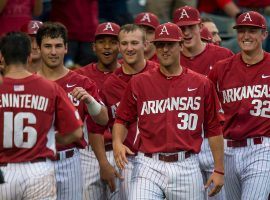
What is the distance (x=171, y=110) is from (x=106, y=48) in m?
2.06

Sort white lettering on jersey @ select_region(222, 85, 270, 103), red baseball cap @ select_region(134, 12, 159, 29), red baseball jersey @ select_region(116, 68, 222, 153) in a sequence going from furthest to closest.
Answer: red baseball cap @ select_region(134, 12, 159, 29)
white lettering on jersey @ select_region(222, 85, 270, 103)
red baseball jersey @ select_region(116, 68, 222, 153)

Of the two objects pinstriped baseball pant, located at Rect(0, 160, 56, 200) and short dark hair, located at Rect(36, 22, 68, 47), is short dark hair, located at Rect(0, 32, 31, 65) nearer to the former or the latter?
pinstriped baseball pant, located at Rect(0, 160, 56, 200)

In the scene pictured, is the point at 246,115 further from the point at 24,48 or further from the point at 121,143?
the point at 24,48

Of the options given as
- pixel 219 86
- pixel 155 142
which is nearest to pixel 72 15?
pixel 219 86

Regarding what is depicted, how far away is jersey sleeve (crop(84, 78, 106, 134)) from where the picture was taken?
1107 cm

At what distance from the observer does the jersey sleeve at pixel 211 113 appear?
35.1 feet

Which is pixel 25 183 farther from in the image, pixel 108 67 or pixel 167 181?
pixel 108 67

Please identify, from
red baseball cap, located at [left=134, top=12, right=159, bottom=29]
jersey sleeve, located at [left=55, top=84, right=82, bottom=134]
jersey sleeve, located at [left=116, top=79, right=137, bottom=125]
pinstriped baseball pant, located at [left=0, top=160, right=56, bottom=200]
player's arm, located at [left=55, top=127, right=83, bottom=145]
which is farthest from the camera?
red baseball cap, located at [left=134, top=12, right=159, bottom=29]

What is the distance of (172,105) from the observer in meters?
10.6

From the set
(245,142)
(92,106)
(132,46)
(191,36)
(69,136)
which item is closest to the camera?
(69,136)

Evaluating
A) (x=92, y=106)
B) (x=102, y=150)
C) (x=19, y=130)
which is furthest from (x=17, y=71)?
(x=102, y=150)

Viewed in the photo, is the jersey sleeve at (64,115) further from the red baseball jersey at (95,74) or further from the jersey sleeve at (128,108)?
the red baseball jersey at (95,74)

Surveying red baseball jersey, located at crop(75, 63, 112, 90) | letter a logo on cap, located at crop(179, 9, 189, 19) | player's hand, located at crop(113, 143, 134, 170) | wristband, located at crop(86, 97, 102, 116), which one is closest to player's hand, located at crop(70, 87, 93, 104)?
wristband, located at crop(86, 97, 102, 116)

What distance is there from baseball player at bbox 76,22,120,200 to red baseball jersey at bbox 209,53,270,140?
4.17 feet
